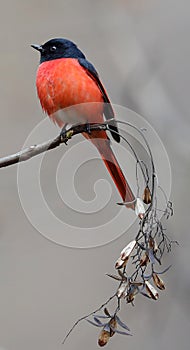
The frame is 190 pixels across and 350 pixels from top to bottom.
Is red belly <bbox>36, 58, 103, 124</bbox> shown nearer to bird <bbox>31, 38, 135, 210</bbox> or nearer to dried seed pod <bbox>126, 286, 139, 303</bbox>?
bird <bbox>31, 38, 135, 210</bbox>

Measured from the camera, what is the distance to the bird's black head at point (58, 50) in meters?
1.86

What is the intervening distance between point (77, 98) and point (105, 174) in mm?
1022

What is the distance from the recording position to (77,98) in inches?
67.8

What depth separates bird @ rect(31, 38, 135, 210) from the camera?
5.63 feet

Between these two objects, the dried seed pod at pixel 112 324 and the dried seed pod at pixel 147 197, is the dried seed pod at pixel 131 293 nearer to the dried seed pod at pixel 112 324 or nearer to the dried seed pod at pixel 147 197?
the dried seed pod at pixel 112 324

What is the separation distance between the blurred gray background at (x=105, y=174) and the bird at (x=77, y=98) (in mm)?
548

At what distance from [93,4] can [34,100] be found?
0.72 m

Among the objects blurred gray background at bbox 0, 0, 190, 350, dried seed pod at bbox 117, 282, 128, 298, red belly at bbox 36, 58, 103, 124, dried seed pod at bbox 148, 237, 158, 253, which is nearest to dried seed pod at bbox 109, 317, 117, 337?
dried seed pod at bbox 117, 282, 128, 298

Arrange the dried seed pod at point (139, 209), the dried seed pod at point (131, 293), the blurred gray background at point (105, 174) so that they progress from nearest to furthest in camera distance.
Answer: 1. the dried seed pod at point (131, 293)
2. the dried seed pod at point (139, 209)
3. the blurred gray background at point (105, 174)

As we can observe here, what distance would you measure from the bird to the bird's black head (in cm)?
4

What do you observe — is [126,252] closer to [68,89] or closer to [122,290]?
[122,290]

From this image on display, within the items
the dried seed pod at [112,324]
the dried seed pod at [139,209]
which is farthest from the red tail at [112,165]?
the dried seed pod at [112,324]

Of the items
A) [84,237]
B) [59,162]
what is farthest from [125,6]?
[84,237]

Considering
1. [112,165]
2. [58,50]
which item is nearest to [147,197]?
[112,165]
